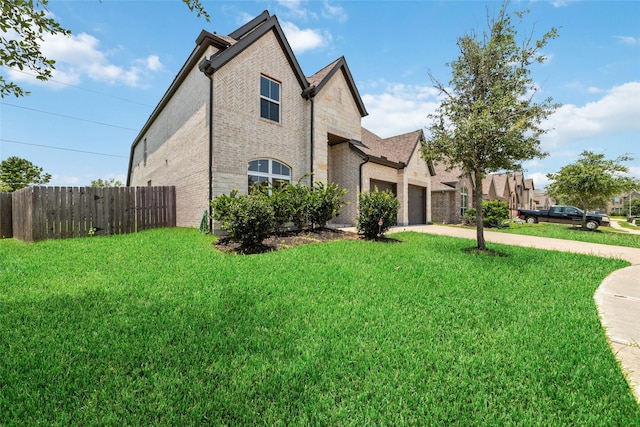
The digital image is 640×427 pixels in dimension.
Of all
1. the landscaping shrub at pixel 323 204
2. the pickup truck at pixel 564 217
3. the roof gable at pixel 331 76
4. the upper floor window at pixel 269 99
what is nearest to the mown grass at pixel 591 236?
the pickup truck at pixel 564 217

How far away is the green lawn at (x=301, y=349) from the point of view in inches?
77.8

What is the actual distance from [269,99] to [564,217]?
25759 millimetres

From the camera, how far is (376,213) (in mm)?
8656

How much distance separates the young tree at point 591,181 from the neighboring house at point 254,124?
34.8 feet

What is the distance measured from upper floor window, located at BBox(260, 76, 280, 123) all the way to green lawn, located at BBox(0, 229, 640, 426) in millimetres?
7967

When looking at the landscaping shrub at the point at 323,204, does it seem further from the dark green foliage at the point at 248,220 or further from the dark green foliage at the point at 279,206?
the dark green foliage at the point at 248,220

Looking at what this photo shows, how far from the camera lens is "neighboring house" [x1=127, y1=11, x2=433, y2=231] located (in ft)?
31.6

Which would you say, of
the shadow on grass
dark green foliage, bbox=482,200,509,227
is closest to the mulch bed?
the shadow on grass

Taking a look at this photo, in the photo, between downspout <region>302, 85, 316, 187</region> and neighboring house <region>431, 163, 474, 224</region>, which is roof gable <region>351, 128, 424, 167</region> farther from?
downspout <region>302, 85, 316, 187</region>

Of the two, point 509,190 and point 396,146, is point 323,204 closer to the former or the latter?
point 396,146

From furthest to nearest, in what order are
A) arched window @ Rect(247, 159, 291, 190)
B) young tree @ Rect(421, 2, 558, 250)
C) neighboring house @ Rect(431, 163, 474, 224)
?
1. neighboring house @ Rect(431, 163, 474, 224)
2. arched window @ Rect(247, 159, 291, 190)
3. young tree @ Rect(421, 2, 558, 250)

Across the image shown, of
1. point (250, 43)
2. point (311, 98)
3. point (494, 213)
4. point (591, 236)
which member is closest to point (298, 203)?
point (311, 98)

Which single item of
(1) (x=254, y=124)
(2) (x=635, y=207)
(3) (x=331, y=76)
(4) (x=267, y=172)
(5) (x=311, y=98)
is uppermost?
(3) (x=331, y=76)

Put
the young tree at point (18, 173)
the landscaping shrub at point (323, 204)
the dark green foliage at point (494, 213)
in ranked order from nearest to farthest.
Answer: the landscaping shrub at point (323, 204)
the dark green foliage at point (494, 213)
the young tree at point (18, 173)
